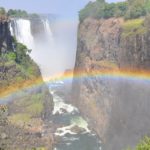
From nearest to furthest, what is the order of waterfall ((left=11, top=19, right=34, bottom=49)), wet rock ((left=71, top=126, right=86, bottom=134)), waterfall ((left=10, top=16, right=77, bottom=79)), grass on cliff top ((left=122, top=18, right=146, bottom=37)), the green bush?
grass on cliff top ((left=122, top=18, right=146, bottom=37)) < the green bush < wet rock ((left=71, top=126, right=86, bottom=134)) < waterfall ((left=11, top=19, right=34, bottom=49)) < waterfall ((left=10, top=16, right=77, bottom=79))

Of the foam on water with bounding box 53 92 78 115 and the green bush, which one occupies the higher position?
the green bush

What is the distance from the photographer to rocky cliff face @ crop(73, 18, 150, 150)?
187ft

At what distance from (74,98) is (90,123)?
1289 centimetres

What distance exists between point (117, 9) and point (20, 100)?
91.1 ft

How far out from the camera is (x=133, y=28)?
62344 mm

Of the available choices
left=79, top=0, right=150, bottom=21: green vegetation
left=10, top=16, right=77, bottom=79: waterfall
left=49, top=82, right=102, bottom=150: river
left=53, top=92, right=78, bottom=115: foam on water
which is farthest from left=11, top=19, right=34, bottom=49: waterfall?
left=49, top=82, right=102, bottom=150: river

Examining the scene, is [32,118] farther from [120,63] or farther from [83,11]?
[83,11]

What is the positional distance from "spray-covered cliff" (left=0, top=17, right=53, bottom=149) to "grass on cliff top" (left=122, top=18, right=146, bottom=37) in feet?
42.8

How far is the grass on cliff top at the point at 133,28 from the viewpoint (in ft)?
197

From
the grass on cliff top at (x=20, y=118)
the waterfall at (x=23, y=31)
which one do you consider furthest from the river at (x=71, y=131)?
the waterfall at (x=23, y=31)

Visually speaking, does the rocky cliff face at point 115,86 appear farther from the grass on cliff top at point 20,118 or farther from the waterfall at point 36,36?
the grass on cliff top at point 20,118

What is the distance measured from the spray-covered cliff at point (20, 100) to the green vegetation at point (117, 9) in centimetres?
1572

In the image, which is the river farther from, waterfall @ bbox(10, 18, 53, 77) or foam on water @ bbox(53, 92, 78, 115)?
waterfall @ bbox(10, 18, 53, 77)

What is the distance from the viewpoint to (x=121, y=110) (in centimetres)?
6131
